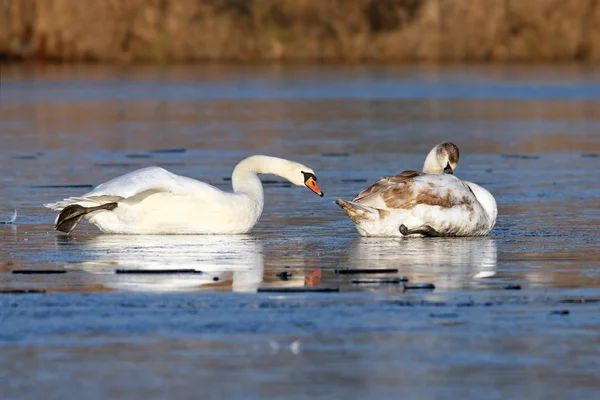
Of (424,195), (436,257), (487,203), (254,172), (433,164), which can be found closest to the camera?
(436,257)

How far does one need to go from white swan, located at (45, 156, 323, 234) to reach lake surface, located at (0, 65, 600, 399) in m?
0.14

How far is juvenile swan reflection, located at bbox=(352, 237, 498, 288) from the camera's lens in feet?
29.7

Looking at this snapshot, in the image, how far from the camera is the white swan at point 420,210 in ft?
35.9

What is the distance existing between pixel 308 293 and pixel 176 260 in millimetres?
1590

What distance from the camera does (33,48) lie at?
148 feet

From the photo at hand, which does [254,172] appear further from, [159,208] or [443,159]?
[443,159]

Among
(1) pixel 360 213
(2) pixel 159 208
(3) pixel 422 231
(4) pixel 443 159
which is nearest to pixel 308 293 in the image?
(1) pixel 360 213

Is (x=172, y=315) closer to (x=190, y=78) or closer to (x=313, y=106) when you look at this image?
(x=313, y=106)

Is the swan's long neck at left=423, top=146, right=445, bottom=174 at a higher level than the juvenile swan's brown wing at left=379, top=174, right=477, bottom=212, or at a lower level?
higher

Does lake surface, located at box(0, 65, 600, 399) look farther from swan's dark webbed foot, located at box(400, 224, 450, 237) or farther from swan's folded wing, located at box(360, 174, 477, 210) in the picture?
swan's folded wing, located at box(360, 174, 477, 210)

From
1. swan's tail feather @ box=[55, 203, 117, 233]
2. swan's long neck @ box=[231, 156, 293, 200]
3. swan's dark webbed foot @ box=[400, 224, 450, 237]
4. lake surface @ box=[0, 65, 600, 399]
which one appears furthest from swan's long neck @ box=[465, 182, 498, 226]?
swan's tail feather @ box=[55, 203, 117, 233]

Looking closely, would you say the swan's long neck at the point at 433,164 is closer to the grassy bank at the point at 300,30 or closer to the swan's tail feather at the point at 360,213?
the swan's tail feather at the point at 360,213

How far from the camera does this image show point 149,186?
10.9 metres

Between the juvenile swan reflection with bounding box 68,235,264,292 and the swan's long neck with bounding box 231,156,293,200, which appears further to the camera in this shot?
the swan's long neck with bounding box 231,156,293,200
